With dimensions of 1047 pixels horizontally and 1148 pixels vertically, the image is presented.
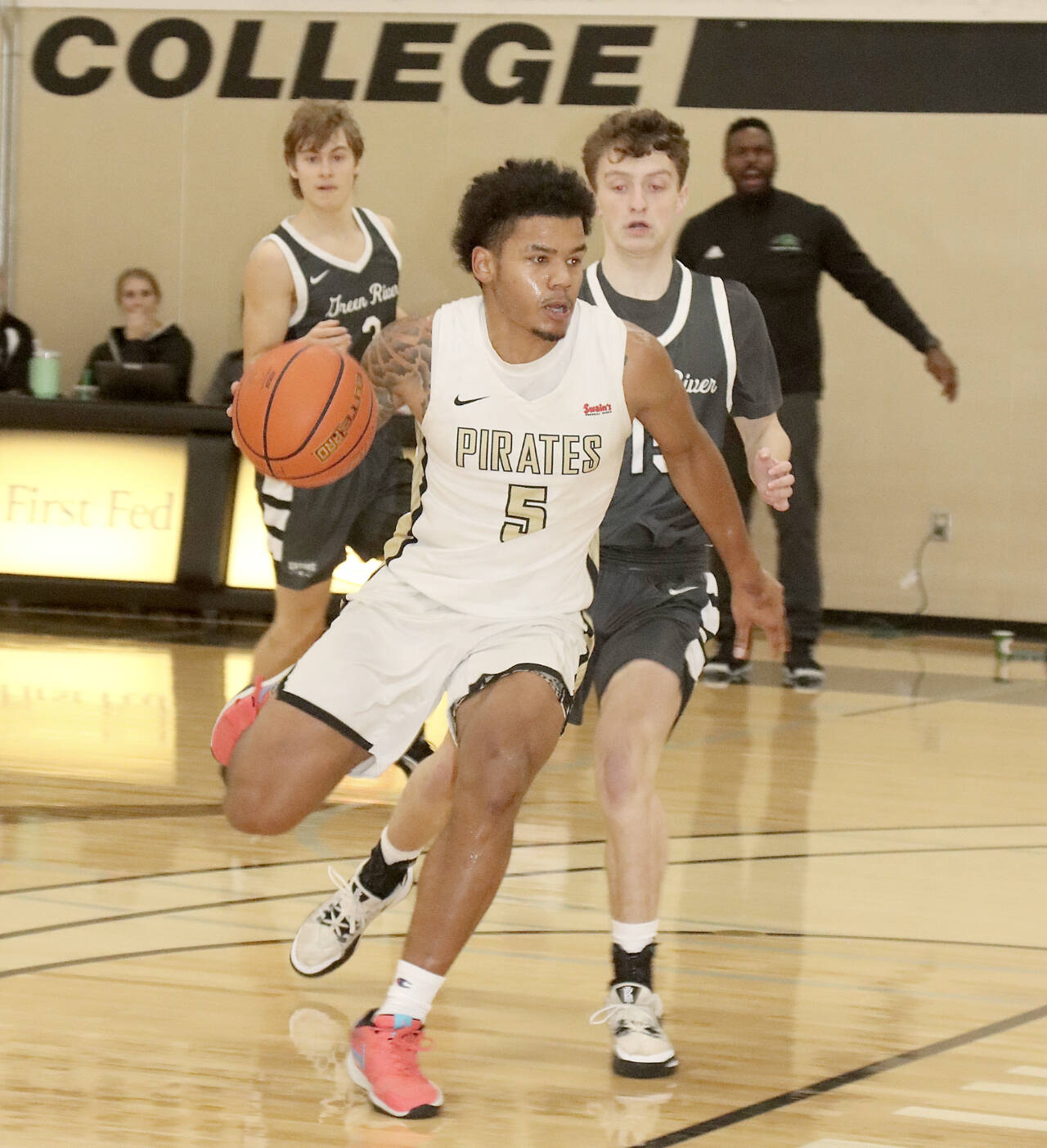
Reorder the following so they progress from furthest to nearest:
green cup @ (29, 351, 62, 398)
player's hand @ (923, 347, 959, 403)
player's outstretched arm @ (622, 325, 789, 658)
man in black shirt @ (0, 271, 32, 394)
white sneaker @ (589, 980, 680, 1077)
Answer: man in black shirt @ (0, 271, 32, 394) < green cup @ (29, 351, 62, 398) < player's hand @ (923, 347, 959, 403) < player's outstretched arm @ (622, 325, 789, 658) < white sneaker @ (589, 980, 680, 1077)

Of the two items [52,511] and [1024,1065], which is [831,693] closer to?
[52,511]

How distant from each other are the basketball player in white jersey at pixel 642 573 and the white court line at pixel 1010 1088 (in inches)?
20.0

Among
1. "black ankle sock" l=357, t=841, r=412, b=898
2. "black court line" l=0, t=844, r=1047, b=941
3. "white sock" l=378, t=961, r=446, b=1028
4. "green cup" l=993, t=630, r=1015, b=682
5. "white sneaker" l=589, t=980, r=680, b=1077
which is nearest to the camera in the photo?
"white sock" l=378, t=961, r=446, b=1028

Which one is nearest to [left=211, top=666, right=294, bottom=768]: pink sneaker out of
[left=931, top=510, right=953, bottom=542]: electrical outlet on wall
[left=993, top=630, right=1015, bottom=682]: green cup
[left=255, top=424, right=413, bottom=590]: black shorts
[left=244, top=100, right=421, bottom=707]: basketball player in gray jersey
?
[left=244, top=100, right=421, bottom=707]: basketball player in gray jersey

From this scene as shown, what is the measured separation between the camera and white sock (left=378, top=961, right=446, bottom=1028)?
9.95 ft

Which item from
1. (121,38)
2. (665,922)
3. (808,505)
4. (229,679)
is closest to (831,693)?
(808,505)

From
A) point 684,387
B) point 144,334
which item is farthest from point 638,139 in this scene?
point 144,334

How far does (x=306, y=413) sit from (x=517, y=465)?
0.42 metres

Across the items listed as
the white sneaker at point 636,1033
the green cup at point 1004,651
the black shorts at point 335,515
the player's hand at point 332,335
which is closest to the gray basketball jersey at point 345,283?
the black shorts at point 335,515

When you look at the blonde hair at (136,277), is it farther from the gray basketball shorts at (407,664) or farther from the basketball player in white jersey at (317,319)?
the gray basketball shorts at (407,664)

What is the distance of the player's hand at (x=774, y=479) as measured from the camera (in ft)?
12.2

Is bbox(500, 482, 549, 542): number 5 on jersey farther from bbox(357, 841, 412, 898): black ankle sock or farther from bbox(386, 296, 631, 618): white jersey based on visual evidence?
bbox(357, 841, 412, 898): black ankle sock

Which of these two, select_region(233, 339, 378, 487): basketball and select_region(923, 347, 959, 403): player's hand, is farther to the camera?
select_region(923, 347, 959, 403): player's hand

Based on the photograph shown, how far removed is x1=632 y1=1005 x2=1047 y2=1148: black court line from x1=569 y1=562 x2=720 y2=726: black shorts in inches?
29.9
